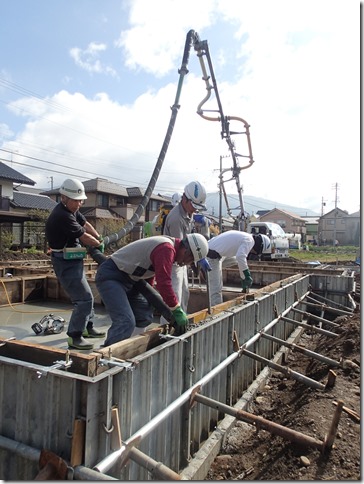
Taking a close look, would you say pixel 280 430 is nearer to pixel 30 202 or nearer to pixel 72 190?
pixel 72 190

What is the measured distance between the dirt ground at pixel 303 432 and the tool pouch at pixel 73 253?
8.03ft

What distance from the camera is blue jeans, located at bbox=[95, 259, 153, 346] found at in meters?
3.46

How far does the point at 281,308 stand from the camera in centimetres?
672

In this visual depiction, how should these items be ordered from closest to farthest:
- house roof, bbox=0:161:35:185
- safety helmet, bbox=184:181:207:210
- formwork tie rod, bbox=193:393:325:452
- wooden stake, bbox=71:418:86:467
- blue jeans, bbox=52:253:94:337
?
wooden stake, bbox=71:418:86:467, formwork tie rod, bbox=193:393:325:452, blue jeans, bbox=52:253:94:337, safety helmet, bbox=184:181:207:210, house roof, bbox=0:161:35:185

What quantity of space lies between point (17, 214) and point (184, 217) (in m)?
18.2

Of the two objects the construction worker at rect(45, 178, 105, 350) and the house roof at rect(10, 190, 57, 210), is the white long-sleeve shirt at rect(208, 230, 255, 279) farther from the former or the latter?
the house roof at rect(10, 190, 57, 210)

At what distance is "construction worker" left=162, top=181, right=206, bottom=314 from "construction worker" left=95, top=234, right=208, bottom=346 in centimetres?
113

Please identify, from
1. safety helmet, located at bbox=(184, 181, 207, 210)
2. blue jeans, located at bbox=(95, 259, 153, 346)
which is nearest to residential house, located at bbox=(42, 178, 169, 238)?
safety helmet, located at bbox=(184, 181, 207, 210)

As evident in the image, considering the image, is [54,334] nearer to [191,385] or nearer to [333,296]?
[191,385]

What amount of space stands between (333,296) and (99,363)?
8.54m

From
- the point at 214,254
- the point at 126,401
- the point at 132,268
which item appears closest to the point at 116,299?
the point at 132,268

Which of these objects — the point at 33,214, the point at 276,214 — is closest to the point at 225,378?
the point at 33,214

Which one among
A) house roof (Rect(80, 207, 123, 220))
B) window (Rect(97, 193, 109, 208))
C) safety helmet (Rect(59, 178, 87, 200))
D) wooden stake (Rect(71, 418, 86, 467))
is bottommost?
wooden stake (Rect(71, 418, 86, 467))

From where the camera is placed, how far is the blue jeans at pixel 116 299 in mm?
3455
